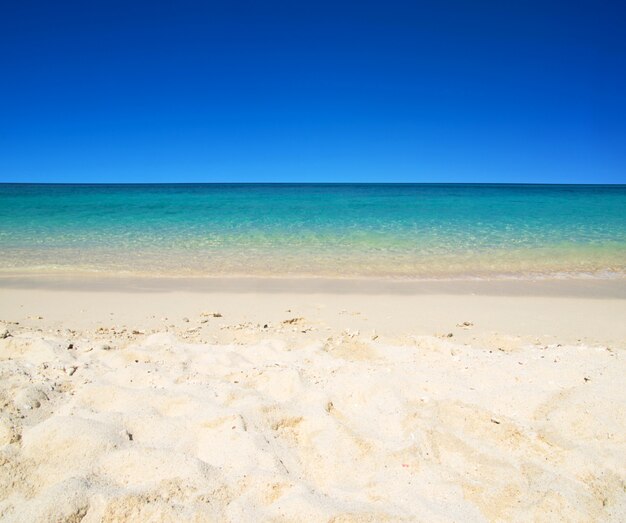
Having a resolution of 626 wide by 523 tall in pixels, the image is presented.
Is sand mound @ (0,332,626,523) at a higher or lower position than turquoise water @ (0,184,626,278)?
lower

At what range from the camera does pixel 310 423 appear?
2629mm

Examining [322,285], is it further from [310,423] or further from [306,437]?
[306,437]

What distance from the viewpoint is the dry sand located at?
1971 millimetres

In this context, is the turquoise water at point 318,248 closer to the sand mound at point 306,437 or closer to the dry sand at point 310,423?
the dry sand at point 310,423

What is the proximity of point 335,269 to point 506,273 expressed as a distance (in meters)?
3.45

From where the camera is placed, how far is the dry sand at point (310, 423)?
6.47 ft

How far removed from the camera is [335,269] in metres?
8.54

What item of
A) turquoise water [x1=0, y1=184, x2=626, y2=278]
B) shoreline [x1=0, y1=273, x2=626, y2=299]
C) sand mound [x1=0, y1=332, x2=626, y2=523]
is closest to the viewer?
sand mound [x1=0, y1=332, x2=626, y2=523]

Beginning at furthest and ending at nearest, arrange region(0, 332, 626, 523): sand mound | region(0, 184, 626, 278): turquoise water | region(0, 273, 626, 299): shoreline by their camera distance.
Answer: region(0, 184, 626, 278): turquoise water, region(0, 273, 626, 299): shoreline, region(0, 332, 626, 523): sand mound

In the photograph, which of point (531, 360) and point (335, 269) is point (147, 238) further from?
point (531, 360)

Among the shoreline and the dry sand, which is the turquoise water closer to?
the shoreline

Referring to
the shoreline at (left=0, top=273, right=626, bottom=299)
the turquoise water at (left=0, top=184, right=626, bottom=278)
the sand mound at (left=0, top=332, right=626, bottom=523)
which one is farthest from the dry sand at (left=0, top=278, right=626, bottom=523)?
the turquoise water at (left=0, top=184, right=626, bottom=278)

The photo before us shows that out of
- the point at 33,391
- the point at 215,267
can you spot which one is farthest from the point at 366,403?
the point at 215,267

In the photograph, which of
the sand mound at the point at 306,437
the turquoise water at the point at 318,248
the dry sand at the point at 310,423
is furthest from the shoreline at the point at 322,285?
the sand mound at the point at 306,437
